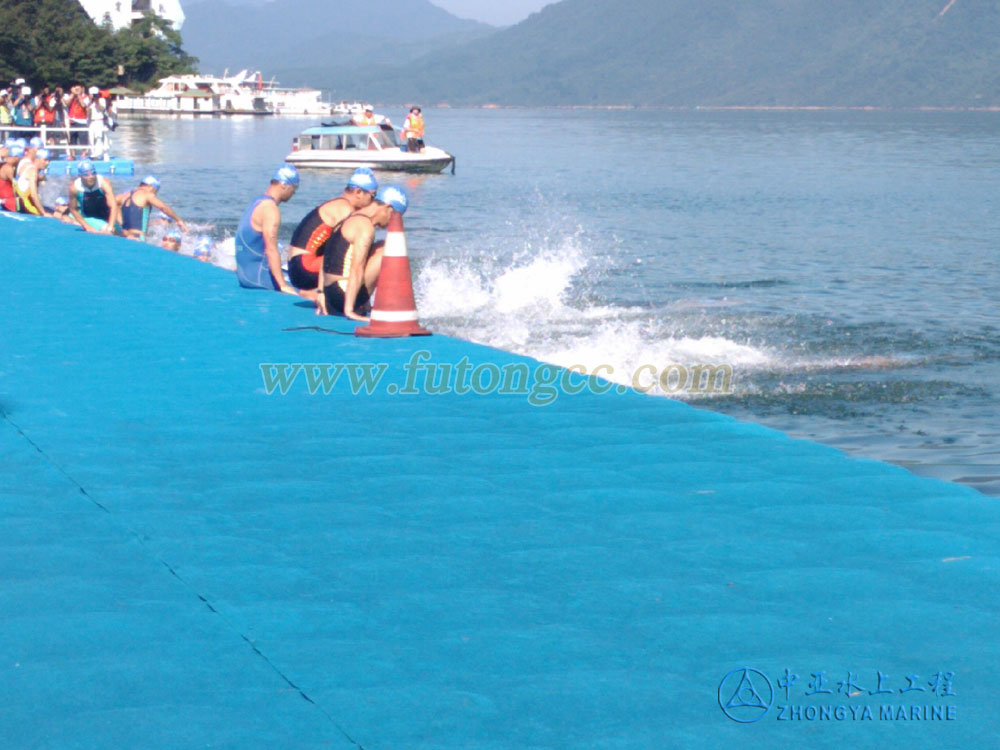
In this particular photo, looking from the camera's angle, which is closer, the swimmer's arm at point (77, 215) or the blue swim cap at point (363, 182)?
the blue swim cap at point (363, 182)

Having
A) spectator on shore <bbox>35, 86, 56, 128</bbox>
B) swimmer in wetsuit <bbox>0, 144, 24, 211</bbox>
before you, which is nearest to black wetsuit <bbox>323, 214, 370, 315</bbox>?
swimmer in wetsuit <bbox>0, 144, 24, 211</bbox>

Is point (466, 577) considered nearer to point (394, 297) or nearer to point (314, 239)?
point (394, 297)

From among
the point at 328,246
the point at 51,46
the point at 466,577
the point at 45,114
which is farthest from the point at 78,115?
the point at 466,577

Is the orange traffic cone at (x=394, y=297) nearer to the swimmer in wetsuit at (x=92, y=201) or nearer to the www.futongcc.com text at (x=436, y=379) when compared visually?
the www.futongcc.com text at (x=436, y=379)

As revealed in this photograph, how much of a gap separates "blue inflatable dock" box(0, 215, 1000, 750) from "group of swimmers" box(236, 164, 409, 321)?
222 cm

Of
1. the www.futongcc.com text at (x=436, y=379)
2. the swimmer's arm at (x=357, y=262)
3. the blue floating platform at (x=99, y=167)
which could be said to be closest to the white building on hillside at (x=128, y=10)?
the blue floating platform at (x=99, y=167)

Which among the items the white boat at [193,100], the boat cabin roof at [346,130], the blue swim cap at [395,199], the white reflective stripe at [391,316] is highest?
the white boat at [193,100]

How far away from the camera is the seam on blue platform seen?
2.52 meters

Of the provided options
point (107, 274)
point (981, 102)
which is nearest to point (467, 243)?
point (107, 274)

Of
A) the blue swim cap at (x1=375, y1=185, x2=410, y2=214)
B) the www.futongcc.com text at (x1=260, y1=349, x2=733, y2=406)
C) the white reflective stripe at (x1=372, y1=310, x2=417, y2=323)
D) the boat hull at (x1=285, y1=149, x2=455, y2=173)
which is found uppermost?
the boat hull at (x1=285, y1=149, x2=455, y2=173)

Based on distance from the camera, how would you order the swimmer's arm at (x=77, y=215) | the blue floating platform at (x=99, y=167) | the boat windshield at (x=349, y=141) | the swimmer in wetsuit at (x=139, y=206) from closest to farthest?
the swimmer's arm at (x=77, y=215) < the swimmer in wetsuit at (x=139, y=206) < the blue floating platform at (x=99, y=167) < the boat windshield at (x=349, y=141)

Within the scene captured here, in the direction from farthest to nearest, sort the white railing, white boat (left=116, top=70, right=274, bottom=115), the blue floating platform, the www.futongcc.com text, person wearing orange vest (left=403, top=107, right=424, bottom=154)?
white boat (left=116, top=70, right=274, bottom=115) < person wearing orange vest (left=403, top=107, right=424, bottom=154) < the white railing < the blue floating platform < the www.futongcc.com text

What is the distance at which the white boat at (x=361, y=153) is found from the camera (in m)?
34.3

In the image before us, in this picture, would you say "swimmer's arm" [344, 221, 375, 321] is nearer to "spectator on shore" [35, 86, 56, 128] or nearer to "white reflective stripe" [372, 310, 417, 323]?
"white reflective stripe" [372, 310, 417, 323]
